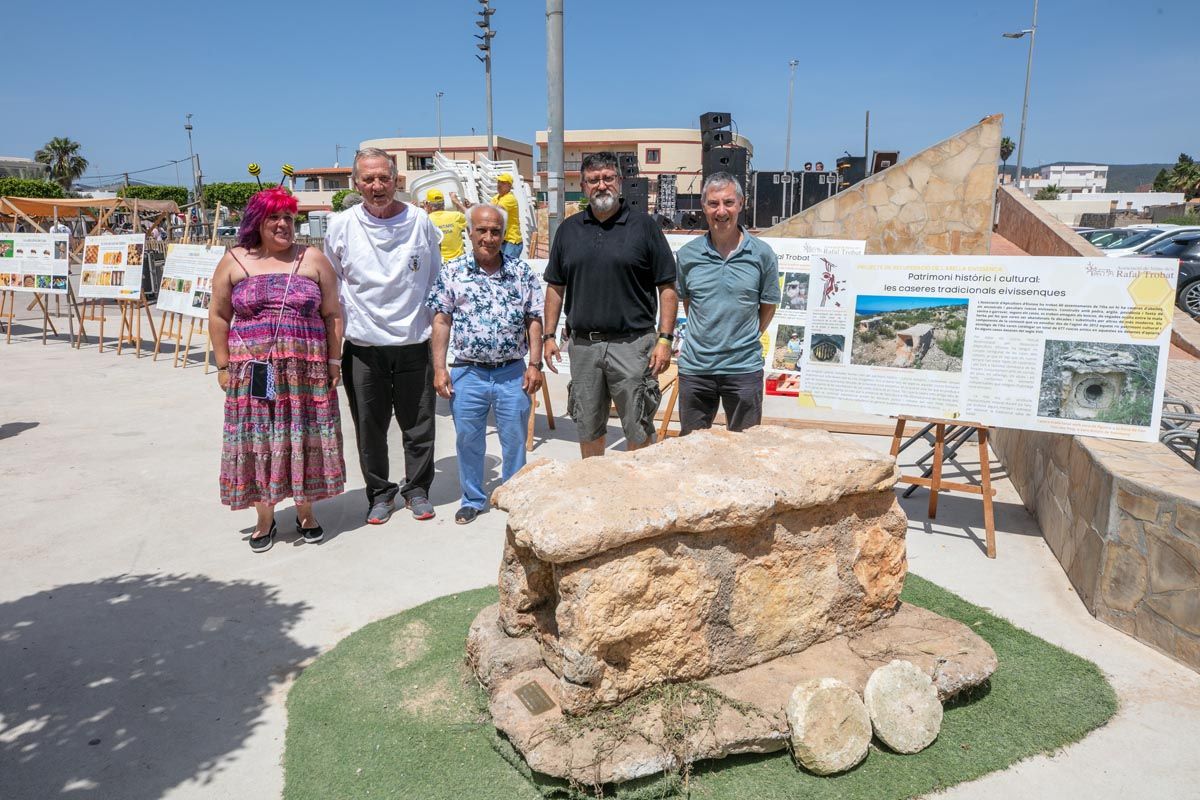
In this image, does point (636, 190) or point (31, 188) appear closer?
point (636, 190)

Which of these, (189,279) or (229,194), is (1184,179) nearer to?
(189,279)

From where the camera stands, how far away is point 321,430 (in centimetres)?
396

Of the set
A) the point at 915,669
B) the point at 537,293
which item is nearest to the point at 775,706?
the point at 915,669

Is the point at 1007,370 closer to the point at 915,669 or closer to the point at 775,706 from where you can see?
the point at 915,669

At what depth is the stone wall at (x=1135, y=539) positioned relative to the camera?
3.01 meters

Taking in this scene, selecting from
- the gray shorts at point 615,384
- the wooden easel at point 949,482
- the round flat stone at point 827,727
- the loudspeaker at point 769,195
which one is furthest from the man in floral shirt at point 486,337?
the loudspeaker at point 769,195

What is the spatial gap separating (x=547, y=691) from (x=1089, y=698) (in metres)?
2.02

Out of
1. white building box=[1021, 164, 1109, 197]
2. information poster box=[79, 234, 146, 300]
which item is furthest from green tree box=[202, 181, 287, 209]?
white building box=[1021, 164, 1109, 197]

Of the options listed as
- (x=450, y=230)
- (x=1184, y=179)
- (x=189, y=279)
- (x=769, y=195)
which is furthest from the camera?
(x=1184, y=179)

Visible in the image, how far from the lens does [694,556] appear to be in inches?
96.7

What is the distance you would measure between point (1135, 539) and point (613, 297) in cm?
257

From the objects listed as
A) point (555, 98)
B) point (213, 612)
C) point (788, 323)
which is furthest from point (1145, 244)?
point (213, 612)

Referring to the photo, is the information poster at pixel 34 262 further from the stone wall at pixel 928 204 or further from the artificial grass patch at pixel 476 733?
the artificial grass patch at pixel 476 733

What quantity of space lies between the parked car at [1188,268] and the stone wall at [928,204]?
200 inches
